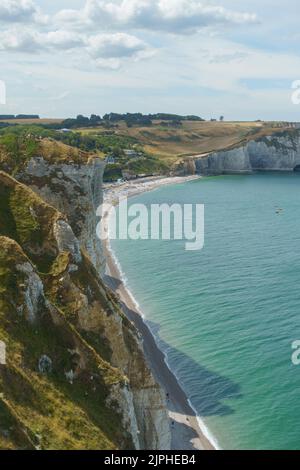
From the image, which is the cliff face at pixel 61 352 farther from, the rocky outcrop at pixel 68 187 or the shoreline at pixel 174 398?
the rocky outcrop at pixel 68 187

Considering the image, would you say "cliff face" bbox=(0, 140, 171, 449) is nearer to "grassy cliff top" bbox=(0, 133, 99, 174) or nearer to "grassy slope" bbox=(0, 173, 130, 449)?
"grassy slope" bbox=(0, 173, 130, 449)

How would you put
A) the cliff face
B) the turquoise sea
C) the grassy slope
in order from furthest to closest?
the turquoise sea, the cliff face, the grassy slope

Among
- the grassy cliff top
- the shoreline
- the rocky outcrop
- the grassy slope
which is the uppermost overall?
the grassy cliff top

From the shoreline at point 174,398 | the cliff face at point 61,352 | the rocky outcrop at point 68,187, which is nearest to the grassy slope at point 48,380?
the cliff face at point 61,352

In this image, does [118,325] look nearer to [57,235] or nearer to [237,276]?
[57,235]

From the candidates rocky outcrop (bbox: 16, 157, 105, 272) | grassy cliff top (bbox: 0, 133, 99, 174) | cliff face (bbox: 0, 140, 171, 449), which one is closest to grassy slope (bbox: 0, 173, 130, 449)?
cliff face (bbox: 0, 140, 171, 449)
